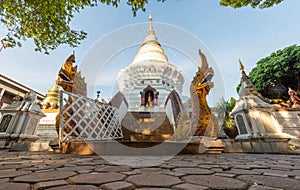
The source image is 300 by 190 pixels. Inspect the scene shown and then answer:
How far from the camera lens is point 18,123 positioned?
4.87 m

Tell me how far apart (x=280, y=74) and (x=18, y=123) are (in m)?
22.1

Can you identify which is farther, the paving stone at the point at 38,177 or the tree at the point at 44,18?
the tree at the point at 44,18

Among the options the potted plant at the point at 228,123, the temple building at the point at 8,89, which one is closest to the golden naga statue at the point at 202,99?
the potted plant at the point at 228,123

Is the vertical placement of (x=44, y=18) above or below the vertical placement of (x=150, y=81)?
below

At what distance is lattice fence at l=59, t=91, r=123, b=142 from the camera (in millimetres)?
3161

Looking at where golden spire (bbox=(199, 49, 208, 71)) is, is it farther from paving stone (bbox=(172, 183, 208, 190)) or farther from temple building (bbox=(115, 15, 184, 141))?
temple building (bbox=(115, 15, 184, 141))

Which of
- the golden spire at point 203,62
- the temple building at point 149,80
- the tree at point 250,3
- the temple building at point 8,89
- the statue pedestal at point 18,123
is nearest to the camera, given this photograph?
the golden spire at point 203,62

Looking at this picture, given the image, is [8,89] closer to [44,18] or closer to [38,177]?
[44,18]

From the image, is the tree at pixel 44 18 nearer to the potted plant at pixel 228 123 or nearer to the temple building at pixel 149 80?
the potted plant at pixel 228 123

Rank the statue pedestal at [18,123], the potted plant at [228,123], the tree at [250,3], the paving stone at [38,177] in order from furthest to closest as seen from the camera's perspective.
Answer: the potted plant at [228,123] → the tree at [250,3] → the statue pedestal at [18,123] → the paving stone at [38,177]

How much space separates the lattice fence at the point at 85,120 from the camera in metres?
3.16

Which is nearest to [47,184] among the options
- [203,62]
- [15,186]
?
[15,186]

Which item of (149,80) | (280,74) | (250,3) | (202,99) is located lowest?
(202,99)

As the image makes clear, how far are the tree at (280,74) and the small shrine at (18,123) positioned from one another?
2102 centimetres
